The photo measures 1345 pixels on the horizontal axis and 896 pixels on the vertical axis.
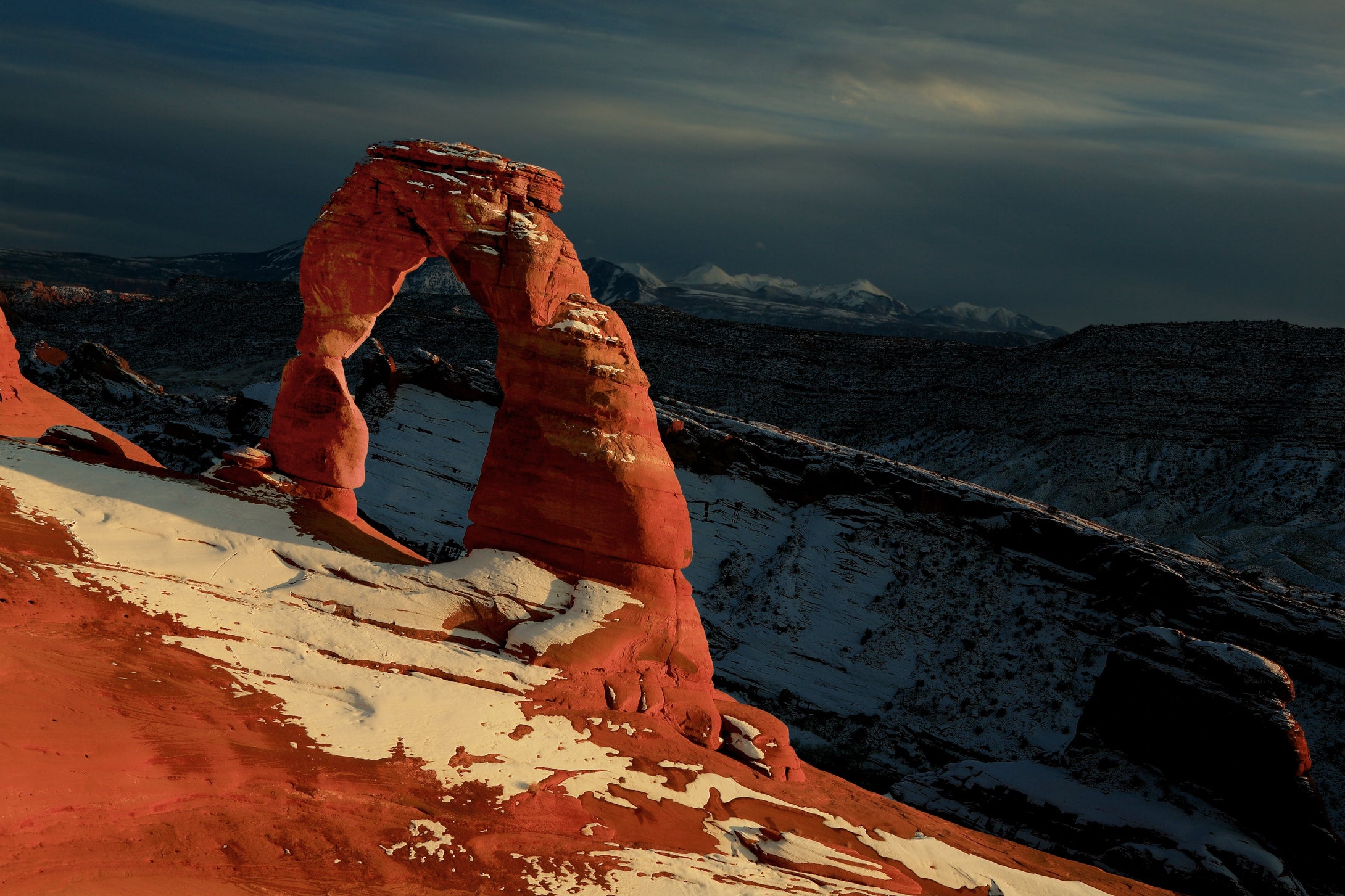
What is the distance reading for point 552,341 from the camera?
16000 mm

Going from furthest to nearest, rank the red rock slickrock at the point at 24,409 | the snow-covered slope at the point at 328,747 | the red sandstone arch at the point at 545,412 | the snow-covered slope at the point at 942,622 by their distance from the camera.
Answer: the snow-covered slope at the point at 942,622, the red rock slickrock at the point at 24,409, the red sandstone arch at the point at 545,412, the snow-covered slope at the point at 328,747

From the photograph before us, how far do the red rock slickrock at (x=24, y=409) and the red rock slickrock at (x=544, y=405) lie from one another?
519 cm

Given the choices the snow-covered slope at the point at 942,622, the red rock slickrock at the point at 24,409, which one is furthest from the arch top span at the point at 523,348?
the snow-covered slope at the point at 942,622

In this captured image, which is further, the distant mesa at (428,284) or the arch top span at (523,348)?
the distant mesa at (428,284)

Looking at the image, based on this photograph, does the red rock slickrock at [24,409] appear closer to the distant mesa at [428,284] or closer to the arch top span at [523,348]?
the arch top span at [523,348]

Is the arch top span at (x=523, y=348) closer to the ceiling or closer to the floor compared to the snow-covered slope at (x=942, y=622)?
closer to the ceiling

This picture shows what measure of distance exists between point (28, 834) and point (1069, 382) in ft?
→ 188

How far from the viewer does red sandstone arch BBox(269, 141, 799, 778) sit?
51.2ft

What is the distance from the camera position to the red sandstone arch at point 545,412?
51.2 feet

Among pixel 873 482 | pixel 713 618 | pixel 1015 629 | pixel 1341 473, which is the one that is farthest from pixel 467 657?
pixel 1341 473

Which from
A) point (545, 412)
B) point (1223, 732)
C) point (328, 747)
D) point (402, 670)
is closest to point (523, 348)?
point (545, 412)

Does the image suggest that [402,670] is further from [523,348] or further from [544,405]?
[523,348]

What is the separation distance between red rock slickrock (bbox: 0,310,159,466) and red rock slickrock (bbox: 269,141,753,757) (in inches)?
204

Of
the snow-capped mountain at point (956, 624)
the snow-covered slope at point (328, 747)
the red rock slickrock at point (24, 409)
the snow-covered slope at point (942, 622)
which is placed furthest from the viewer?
the snow-covered slope at point (942, 622)
